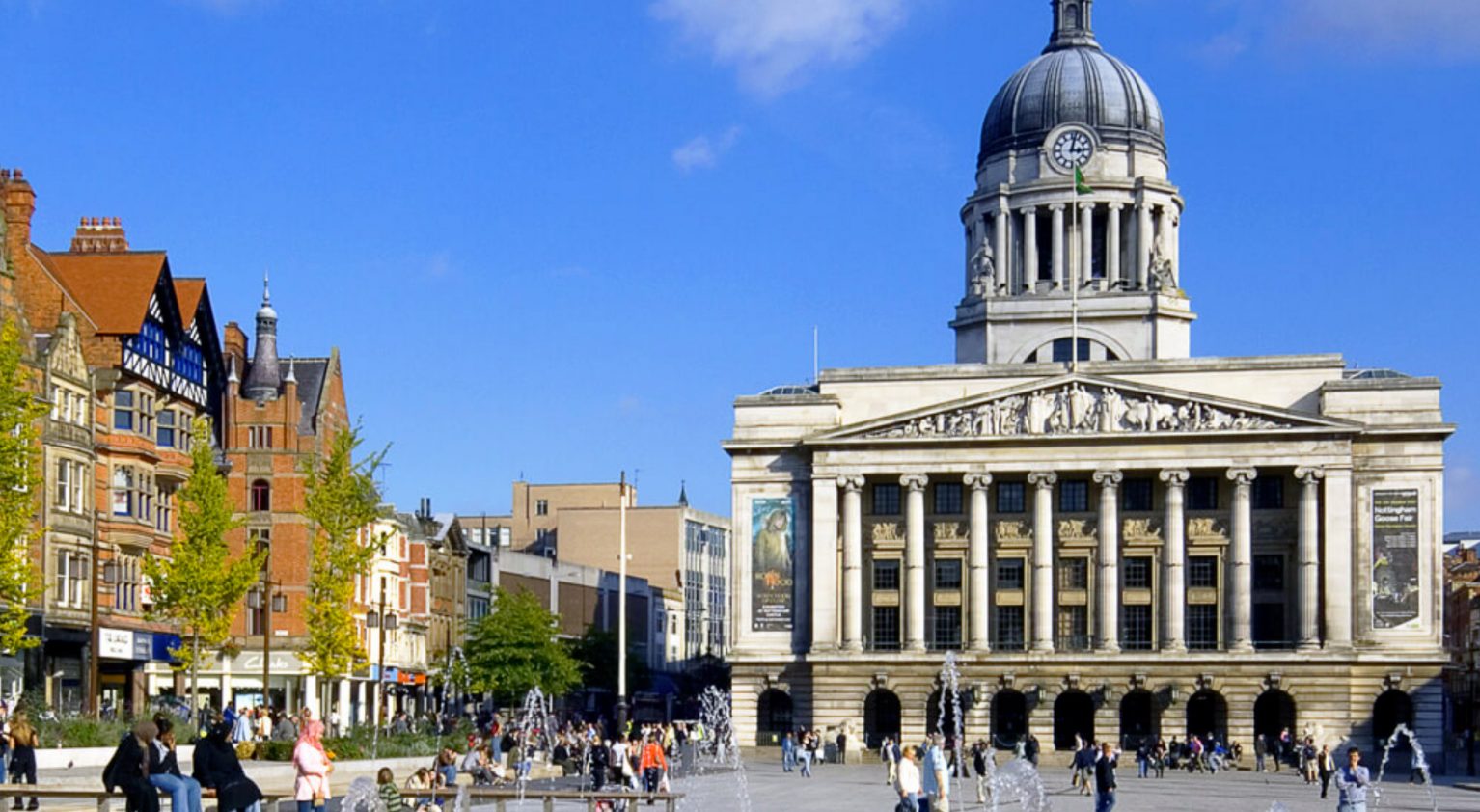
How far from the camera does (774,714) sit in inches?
4441

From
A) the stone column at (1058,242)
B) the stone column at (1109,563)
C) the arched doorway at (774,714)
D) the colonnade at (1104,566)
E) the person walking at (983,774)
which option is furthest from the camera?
the stone column at (1058,242)

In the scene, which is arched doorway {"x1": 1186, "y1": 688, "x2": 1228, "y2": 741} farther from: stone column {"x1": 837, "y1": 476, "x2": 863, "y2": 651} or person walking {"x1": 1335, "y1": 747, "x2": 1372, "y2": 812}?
person walking {"x1": 1335, "y1": 747, "x2": 1372, "y2": 812}

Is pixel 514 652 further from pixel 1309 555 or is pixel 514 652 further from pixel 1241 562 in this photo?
pixel 1309 555

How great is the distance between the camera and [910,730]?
4227 inches

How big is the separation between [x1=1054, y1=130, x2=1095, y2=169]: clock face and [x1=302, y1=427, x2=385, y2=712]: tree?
5740cm

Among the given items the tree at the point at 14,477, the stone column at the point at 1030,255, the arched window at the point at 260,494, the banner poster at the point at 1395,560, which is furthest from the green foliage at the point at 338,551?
the stone column at the point at 1030,255

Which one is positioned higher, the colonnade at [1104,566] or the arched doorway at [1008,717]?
the colonnade at [1104,566]

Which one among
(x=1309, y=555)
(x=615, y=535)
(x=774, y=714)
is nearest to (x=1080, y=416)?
(x=1309, y=555)

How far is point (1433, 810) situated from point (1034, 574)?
4742 cm

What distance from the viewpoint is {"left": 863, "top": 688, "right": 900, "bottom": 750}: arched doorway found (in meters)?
110

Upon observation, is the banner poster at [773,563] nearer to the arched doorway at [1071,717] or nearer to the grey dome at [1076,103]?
the arched doorway at [1071,717]

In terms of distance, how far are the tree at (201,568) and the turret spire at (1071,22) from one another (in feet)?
245

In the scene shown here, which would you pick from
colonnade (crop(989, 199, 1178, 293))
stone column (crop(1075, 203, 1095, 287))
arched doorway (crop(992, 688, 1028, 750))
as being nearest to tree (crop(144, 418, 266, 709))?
arched doorway (crop(992, 688, 1028, 750))

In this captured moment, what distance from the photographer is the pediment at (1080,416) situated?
349 ft
